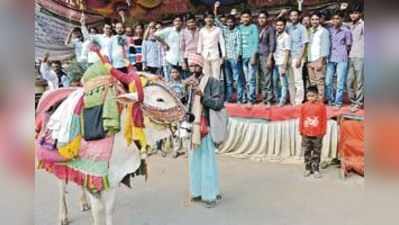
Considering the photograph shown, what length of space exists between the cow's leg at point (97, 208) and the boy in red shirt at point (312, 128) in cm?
130

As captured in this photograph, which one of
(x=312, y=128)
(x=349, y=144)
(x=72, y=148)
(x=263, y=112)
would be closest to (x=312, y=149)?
(x=312, y=128)

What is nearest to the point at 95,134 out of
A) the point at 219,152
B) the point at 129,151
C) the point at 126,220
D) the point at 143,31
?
the point at 129,151

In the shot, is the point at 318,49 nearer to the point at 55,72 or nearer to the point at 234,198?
the point at 234,198

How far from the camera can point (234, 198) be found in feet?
8.76

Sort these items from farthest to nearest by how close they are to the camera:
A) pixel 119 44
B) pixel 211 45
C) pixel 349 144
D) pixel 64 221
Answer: pixel 211 45 → pixel 119 44 → pixel 349 144 → pixel 64 221

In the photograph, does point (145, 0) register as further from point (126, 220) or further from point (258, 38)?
point (126, 220)

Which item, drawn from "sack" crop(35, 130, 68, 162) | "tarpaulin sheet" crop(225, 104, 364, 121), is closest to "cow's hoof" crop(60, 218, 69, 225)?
"sack" crop(35, 130, 68, 162)

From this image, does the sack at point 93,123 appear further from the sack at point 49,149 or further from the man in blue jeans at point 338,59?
the man in blue jeans at point 338,59

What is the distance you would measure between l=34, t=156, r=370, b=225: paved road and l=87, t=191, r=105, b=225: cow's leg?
22cm

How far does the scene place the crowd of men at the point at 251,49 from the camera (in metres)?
3.23

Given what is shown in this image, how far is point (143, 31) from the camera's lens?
11.6 ft

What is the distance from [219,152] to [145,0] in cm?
127

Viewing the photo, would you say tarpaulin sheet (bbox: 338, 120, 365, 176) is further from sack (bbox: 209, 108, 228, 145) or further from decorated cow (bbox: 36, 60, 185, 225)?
decorated cow (bbox: 36, 60, 185, 225)

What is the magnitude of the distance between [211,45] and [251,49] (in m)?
0.34
